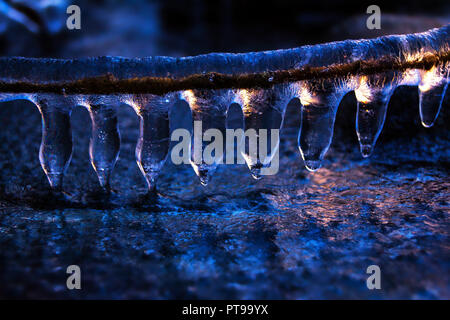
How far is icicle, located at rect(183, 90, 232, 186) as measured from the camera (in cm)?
118

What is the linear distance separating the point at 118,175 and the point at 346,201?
771mm

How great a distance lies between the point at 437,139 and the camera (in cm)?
152

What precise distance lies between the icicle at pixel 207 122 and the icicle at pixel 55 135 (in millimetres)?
369

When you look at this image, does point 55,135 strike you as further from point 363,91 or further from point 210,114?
point 363,91

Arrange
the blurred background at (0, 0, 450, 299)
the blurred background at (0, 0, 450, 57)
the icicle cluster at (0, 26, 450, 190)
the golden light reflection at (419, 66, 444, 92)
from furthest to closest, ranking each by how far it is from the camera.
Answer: the blurred background at (0, 0, 450, 57) < the golden light reflection at (419, 66, 444, 92) < the icicle cluster at (0, 26, 450, 190) < the blurred background at (0, 0, 450, 299)

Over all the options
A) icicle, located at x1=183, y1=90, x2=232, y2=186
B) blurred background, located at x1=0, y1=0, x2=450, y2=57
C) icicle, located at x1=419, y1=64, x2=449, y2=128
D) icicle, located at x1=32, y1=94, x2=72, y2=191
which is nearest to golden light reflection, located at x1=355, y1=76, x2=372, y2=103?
icicle, located at x1=419, y1=64, x2=449, y2=128

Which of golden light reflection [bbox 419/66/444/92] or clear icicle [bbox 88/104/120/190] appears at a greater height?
golden light reflection [bbox 419/66/444/92]

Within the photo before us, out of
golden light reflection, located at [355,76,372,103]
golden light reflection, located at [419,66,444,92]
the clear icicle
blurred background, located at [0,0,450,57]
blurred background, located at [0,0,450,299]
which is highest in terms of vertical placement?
blurred background, located at [0,0,450,57]

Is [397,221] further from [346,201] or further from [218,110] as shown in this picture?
[218,110]

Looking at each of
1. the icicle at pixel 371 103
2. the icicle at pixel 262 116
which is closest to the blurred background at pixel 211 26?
the icicle at pixel 371 103

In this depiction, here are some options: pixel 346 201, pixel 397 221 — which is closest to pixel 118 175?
pixel 346 201

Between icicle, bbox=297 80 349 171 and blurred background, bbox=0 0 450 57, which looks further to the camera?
blurred background, bbox=0 0 450 57

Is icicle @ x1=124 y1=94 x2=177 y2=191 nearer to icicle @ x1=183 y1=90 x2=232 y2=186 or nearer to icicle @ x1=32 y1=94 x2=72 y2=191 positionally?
icicle @ x1=183 y1=90 x2=232 y2=186
